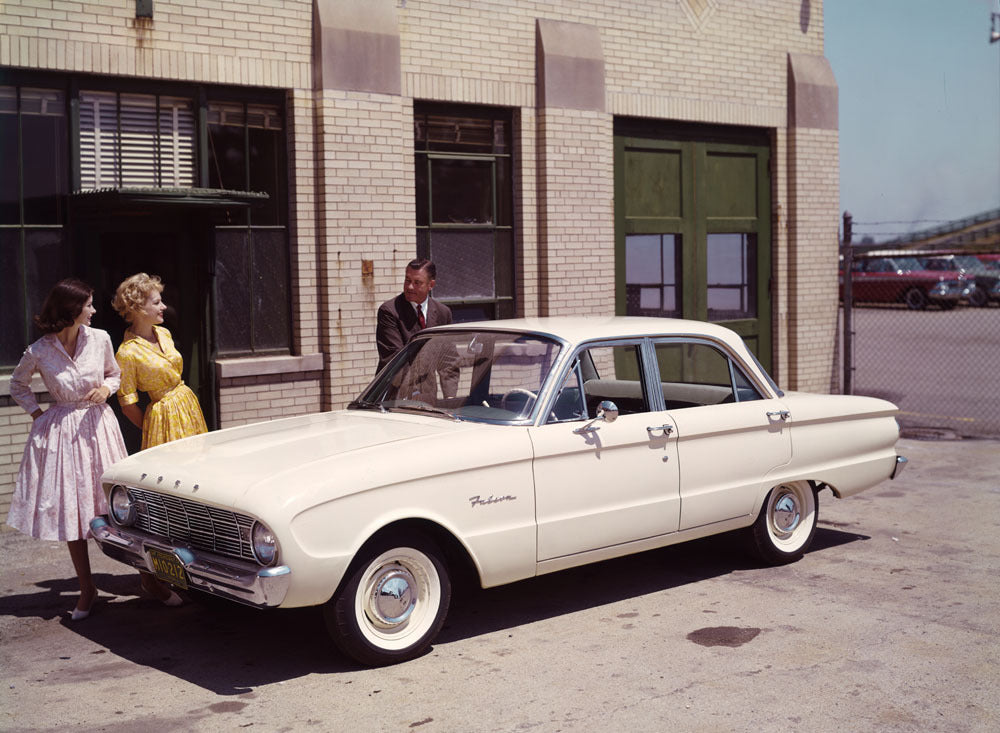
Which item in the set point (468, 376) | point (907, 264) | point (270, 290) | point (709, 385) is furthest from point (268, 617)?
point (907, 264)

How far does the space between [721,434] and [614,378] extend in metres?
0.70

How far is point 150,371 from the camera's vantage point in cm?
671

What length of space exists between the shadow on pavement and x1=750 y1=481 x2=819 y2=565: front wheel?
0.17 metres

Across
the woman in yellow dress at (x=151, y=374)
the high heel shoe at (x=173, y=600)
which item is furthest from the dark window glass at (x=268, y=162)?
the high heel shoe at (x=173, y=600)

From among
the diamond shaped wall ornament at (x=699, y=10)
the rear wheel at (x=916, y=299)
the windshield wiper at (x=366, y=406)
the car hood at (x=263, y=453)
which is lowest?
the car hood at (x=263, y=453)

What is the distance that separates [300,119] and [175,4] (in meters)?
1.34

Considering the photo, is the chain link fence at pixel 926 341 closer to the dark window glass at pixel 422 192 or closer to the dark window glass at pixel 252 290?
the dark window glass at pixel 422 192

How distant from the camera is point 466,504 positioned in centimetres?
559

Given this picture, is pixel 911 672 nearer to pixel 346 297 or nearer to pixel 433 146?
pixel 346 297

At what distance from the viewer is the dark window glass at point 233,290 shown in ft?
31.8

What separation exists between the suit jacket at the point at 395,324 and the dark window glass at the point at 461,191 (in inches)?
112

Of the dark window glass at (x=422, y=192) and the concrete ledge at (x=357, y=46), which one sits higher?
the concrete ledge at (x=357, y=46)

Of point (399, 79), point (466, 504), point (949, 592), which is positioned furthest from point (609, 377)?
point (399, 79)

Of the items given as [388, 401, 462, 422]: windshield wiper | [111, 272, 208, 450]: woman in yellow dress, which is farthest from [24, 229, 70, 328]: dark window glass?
[388, 401, 462, 422]: windshield wiper
